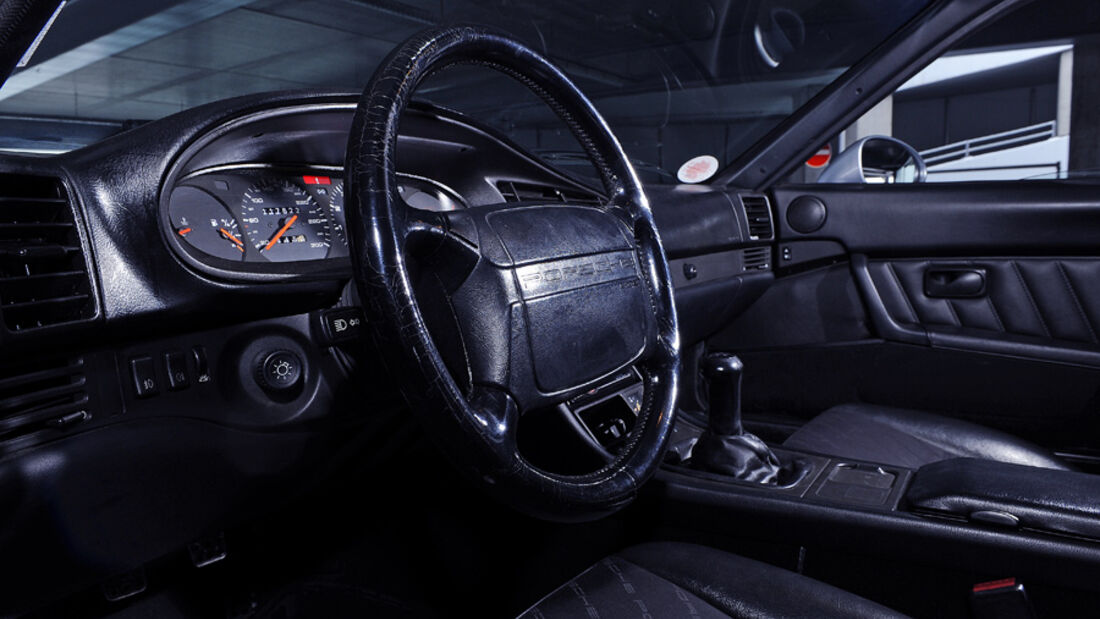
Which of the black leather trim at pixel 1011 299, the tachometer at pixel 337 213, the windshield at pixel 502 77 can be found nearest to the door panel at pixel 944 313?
the black leather trim at pixel 1011 299

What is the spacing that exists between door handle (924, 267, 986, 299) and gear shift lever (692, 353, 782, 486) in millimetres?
957

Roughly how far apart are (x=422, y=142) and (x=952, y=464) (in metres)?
1.00

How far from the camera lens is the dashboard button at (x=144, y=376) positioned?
89cm

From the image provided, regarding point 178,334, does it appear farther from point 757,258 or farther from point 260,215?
point 757,258

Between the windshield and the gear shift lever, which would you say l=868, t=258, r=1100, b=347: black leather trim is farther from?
the gear shift lever

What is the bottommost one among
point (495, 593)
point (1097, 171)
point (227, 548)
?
point (495, 593)

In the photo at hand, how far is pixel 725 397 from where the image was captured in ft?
4.59

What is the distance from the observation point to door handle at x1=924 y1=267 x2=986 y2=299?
2.04 m

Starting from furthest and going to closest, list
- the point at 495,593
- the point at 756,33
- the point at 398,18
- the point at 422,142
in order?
the point at 398,18 → the point at 756,33 → the point at 495,593 → the point at 422,142

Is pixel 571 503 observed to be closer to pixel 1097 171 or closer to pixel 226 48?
pixel 1097 171

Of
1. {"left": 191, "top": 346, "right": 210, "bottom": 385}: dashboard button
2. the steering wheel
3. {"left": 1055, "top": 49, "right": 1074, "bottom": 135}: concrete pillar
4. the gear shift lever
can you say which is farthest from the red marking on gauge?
{"left": 1055, "top": 49, "right": 1074, "bottom": 135}: concrete pillar

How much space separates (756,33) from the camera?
367 centimetres

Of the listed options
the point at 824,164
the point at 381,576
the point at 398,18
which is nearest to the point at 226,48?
the point at 398,18

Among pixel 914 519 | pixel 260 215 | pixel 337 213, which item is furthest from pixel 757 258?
pixel 260 215
